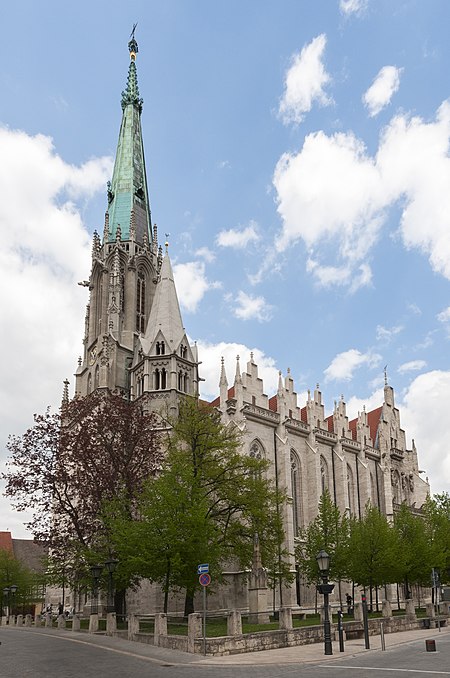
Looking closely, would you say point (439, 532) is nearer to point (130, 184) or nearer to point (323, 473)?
point (323, 473)

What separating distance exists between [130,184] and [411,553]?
44930mm

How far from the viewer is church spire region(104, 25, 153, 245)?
204 feet

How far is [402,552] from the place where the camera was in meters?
38.5

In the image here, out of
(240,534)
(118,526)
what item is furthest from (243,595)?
(118,526)

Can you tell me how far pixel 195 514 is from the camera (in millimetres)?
26625

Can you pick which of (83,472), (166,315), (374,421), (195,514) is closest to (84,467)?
(83,472)

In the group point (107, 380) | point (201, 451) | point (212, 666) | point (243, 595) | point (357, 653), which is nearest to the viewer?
point (212, 666)

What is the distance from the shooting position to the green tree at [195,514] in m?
26.4

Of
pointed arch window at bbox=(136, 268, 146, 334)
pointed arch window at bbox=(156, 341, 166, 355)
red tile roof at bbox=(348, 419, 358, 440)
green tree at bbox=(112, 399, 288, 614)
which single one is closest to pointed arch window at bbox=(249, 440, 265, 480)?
green tree at bbox=(112, 399, 288, 614)

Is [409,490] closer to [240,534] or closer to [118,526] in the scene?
[240,534]

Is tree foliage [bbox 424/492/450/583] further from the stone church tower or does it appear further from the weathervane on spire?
the weathervane on spire

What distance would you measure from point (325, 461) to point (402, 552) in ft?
54.3

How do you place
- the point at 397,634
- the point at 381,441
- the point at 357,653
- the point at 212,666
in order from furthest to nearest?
the point at 381,441 < the point at 397,634 < the point at 357,653 < the point at 212,666

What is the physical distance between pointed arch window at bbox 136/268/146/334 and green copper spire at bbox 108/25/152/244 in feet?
13.0
